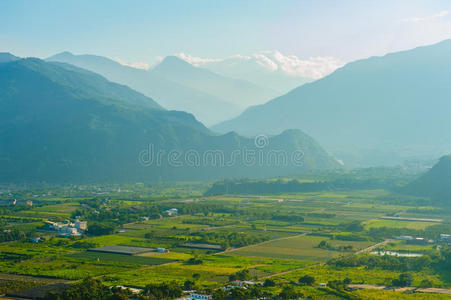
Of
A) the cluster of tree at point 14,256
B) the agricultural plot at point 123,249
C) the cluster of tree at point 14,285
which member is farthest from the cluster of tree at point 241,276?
the cluster of tree at point 14,256

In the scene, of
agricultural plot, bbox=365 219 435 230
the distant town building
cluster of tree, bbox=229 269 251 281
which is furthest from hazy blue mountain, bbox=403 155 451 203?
the distant town building

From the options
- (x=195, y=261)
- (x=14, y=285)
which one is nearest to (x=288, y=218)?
(x=195, y=261)

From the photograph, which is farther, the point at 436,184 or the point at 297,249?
the point at 436,184

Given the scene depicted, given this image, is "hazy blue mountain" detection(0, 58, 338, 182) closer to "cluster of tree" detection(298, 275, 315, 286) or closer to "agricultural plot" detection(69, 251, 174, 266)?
"agricultural plot" detection(69, 251, 174, 266)

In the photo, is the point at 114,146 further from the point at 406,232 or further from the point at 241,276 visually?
the point at 241,276

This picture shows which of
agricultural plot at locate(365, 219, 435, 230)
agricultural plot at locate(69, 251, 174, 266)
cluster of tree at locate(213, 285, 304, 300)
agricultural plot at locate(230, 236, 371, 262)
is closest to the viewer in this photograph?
cluster of tree at locate(213, 285, 304, 300)

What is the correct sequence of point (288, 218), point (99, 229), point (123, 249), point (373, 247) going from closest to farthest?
point (123, 249)
point (373, 247)
point (99, 229)
point (288, 218)

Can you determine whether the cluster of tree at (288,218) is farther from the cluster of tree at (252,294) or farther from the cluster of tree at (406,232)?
the cluster of tree at (252,294)
